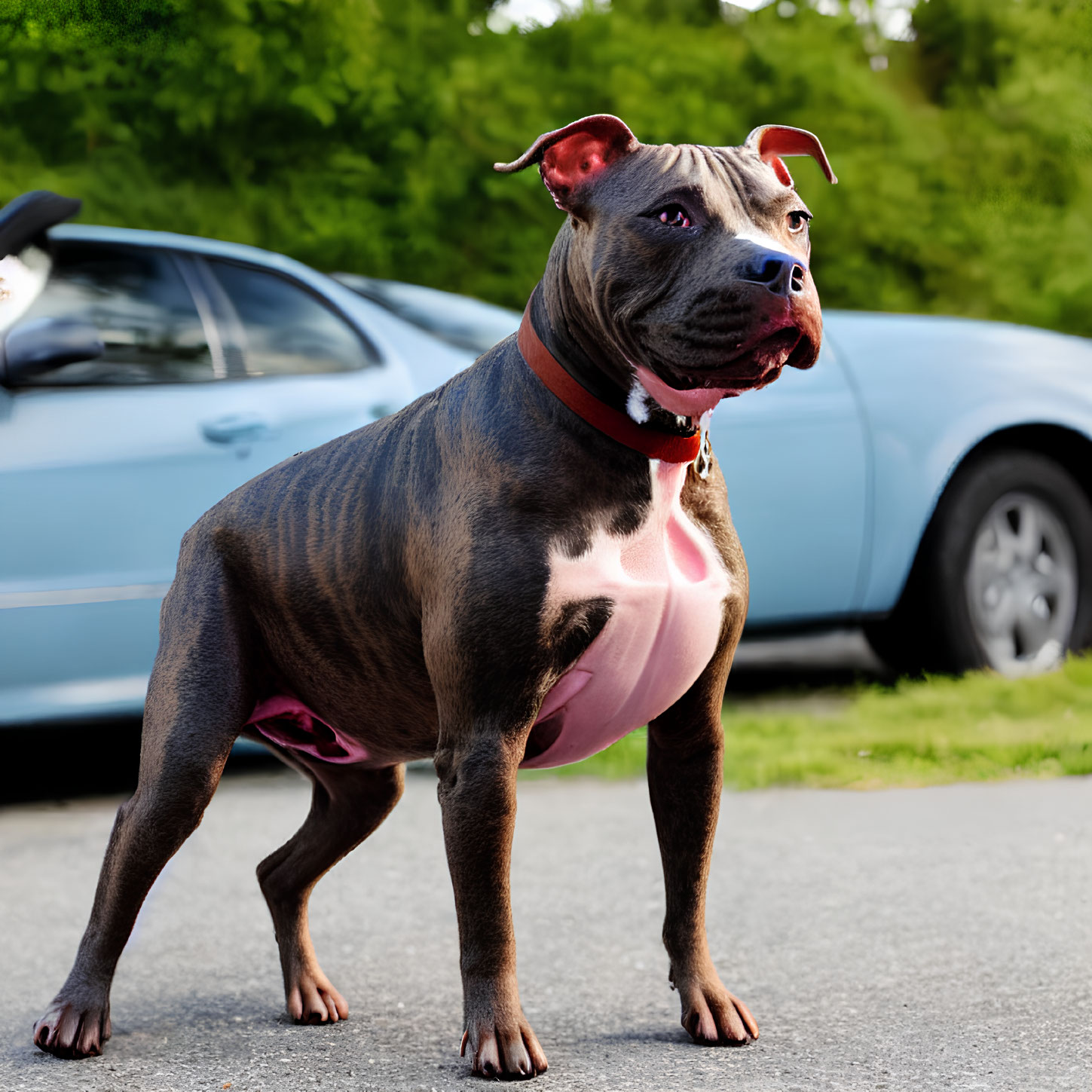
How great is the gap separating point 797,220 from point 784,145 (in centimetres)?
37

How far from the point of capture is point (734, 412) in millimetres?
5391

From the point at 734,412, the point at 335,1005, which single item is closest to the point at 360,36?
the point at 734,412

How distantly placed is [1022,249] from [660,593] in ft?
22.3

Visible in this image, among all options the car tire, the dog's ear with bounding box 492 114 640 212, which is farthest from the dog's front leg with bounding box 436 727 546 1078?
the car tire

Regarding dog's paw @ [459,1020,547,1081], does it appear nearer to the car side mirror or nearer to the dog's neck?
the dog's neck

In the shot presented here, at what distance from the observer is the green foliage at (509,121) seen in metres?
6.98

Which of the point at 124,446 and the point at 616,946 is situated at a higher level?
the point at 124,446

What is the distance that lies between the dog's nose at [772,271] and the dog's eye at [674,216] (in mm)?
164

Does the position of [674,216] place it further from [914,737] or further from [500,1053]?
[914,737]

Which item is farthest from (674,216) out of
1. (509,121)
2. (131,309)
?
(509,121)

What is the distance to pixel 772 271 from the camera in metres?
2.28

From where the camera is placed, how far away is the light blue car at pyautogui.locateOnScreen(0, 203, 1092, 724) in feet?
15.6

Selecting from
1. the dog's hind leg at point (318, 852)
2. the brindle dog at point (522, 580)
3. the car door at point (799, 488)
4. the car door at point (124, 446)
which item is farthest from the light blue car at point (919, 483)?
the brindle dog at point (522, 580)

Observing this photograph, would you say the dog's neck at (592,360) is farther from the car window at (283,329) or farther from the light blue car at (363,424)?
the car window at (283,329)
